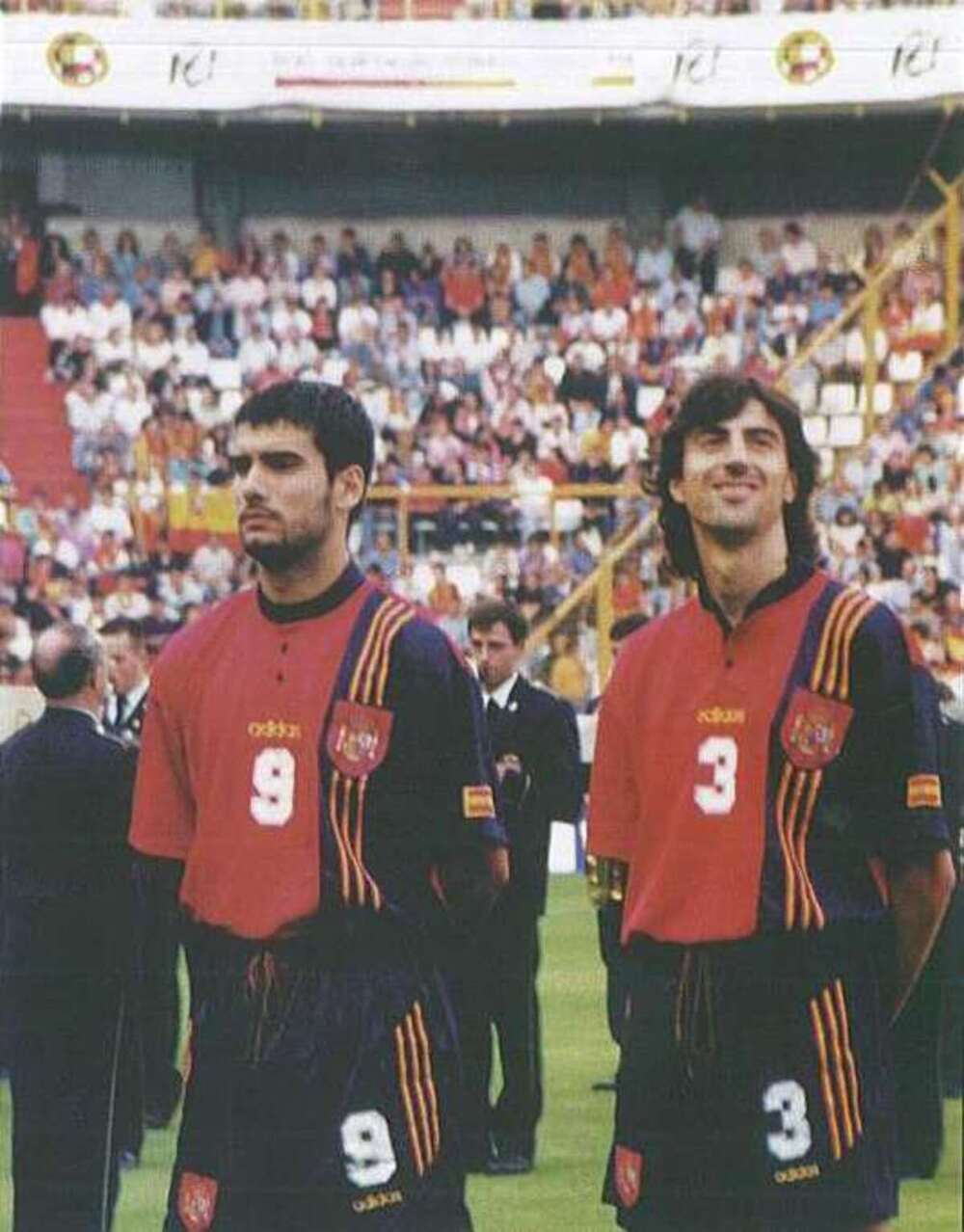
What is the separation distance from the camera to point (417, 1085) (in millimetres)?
4465

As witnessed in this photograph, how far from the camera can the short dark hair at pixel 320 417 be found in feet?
15.2

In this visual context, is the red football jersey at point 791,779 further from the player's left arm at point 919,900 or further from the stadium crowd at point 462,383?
the stadium crowd at point 462,383

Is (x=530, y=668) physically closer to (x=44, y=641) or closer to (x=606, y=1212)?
(x=606, y=1212)

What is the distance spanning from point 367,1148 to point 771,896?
0.69 m

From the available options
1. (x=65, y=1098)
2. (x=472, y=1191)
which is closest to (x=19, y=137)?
(x=472, y=1191)

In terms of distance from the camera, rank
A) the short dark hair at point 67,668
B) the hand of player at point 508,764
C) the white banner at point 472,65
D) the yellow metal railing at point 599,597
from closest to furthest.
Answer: the short dark hair at point 67,668 < the hand of player at point 508,764 < the yellow metal railing at point 599,597 < the white banner at point 472,65

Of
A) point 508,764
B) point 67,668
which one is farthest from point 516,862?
point 67,668

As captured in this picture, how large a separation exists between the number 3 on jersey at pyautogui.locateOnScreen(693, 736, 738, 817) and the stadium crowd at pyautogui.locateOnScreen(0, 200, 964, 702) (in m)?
12.9

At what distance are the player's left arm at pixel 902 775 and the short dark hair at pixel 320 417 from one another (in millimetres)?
841

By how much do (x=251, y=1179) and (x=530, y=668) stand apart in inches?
541

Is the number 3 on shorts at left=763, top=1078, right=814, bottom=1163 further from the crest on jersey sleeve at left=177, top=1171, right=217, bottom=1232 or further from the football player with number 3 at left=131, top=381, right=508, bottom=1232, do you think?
the crest on jersey sleeve at left=177, top=1171, right=217, bottom=1232

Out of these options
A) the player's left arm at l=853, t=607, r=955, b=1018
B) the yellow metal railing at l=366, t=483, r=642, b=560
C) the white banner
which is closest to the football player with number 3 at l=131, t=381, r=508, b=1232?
the player's left arm at l=853, t=607, r=955, b=1018

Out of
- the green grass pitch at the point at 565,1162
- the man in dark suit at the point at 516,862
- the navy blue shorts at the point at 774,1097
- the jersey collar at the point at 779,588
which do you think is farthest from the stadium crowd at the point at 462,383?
the navy blue shorts at the point at 774,1097

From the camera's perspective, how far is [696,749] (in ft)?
14.4
